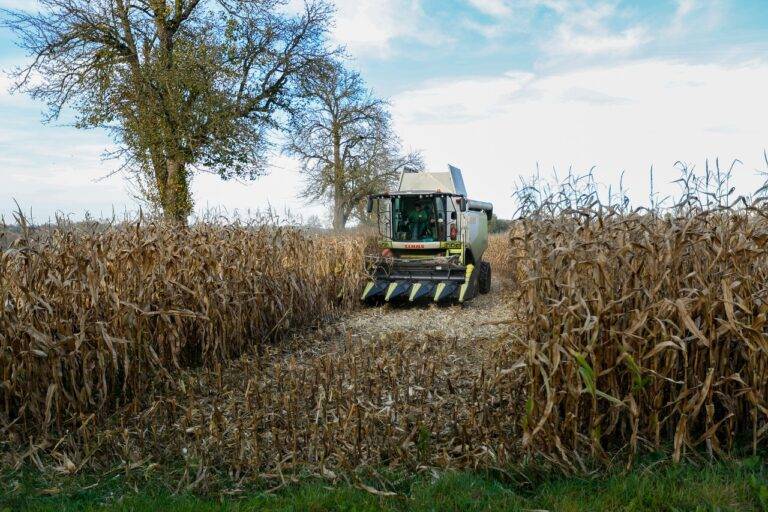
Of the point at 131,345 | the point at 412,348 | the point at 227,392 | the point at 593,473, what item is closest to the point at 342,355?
the point at 412,348

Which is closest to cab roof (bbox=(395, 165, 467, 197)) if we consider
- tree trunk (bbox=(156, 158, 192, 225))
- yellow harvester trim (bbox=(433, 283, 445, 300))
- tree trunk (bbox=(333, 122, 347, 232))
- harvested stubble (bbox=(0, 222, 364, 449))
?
yellow harvester trim (bbox=(433, 283, 445, 300))

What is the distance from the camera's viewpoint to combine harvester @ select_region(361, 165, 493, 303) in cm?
1181

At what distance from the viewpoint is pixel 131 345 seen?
5.89 meters

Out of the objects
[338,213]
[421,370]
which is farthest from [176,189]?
[421,370]

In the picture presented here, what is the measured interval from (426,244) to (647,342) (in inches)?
347

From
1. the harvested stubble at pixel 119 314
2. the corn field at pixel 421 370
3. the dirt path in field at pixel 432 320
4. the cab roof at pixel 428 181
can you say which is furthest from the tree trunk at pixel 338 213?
the corn field at pixel 421 370

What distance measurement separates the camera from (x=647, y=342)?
4.26 m

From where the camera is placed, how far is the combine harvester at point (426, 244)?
11.8m

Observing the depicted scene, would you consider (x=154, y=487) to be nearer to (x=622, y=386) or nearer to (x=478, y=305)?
(x=622, y=386)

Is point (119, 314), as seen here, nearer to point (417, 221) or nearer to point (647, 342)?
point (647, 342)

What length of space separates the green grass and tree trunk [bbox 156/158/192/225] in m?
16.4

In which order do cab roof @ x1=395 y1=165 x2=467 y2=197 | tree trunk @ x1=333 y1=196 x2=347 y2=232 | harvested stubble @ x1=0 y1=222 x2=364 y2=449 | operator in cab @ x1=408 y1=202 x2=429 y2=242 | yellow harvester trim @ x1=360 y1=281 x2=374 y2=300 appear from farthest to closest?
tree trunk @ x1=333 y1=196 x2=347 y2=232, cab roof @ x1=395 y1=165 x2=467 y2=197, operator in cab @ x1=408 y1=202 x2=429 y2=242, yellow harvester trim @ x1=360 y1=281 x2=374 y2=300, harvested stubble @ x1=0 y1=222 x2=364 y2=449

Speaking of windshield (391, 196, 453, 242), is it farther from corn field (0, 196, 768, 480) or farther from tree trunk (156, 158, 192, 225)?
tree trunk (156, 158, 192, 225)

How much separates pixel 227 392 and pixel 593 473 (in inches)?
137
